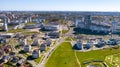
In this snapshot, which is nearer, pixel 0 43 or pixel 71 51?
pixel 71 51

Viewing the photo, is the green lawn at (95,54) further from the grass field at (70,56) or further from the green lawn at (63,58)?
the green lawn at (63,58)

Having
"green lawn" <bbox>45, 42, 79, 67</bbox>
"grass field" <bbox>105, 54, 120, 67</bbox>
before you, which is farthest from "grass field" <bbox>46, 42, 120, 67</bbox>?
"grass field" <bbox>105, 54, 120, 67</bbox>

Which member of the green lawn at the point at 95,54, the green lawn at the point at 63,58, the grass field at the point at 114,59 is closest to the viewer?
the green lawn at the point at 63,58

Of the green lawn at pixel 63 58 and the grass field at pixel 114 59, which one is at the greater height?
the green lawn at pixel 63 58

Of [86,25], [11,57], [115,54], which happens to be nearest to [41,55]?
[11,57]

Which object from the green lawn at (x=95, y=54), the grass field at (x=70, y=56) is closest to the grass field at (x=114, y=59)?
the grass field at (x=70, y=56)

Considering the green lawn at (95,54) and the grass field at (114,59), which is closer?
the grass field at (114,59)

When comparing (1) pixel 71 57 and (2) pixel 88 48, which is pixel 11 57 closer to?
(1) pixel 71 57

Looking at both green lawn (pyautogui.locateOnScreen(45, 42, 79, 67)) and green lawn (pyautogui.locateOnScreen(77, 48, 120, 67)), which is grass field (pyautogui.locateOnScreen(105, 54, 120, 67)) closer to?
green lawn (pyautogui.locateOnScreen(77, 48, 120, 67))
